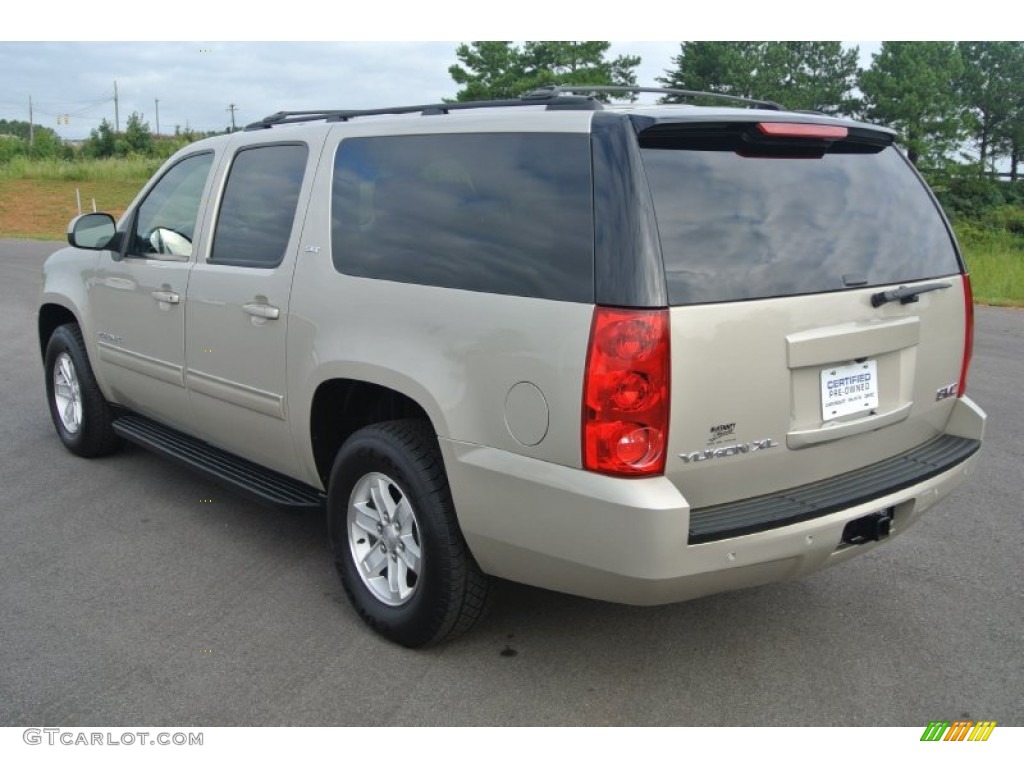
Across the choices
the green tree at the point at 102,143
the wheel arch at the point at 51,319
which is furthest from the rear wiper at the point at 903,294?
the green tree at the point at 102,143

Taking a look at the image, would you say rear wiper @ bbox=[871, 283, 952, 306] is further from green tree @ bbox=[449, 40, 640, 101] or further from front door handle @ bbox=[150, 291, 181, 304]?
green tree @ bbox=[449, 40, 640, 101]

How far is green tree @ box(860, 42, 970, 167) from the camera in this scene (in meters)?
49.6

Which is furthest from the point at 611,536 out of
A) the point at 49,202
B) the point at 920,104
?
the point at 920,104

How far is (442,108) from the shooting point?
12.1 ft

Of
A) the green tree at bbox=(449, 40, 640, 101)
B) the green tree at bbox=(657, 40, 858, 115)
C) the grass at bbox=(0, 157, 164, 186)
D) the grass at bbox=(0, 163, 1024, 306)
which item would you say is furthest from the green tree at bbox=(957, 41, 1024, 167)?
the grass at bbox=(0, 157, 164, 186)

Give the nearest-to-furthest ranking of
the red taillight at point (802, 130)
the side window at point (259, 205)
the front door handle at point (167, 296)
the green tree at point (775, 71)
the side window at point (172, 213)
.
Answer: the red taillight at point (802, 130)
the side window at point (259, 205)
the front door handle at point (167, 296)
the side window at point (172, 213)
the green tree at point (775, 71)

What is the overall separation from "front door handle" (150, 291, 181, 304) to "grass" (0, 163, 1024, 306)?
20.1m

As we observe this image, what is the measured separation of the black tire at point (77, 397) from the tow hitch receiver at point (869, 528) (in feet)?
14.2

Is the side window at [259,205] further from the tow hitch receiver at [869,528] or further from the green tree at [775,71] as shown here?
the green tree at [775,71]

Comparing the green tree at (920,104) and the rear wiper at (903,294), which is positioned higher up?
the green tree at (920,104)

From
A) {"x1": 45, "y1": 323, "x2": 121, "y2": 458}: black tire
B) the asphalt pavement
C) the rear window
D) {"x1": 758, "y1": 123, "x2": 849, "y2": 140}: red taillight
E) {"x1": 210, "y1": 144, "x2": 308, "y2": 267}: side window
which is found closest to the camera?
the rear window

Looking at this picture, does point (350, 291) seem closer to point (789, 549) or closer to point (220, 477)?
point (220, 477)

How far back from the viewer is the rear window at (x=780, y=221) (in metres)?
2.88

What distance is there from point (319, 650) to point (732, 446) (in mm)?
1725
